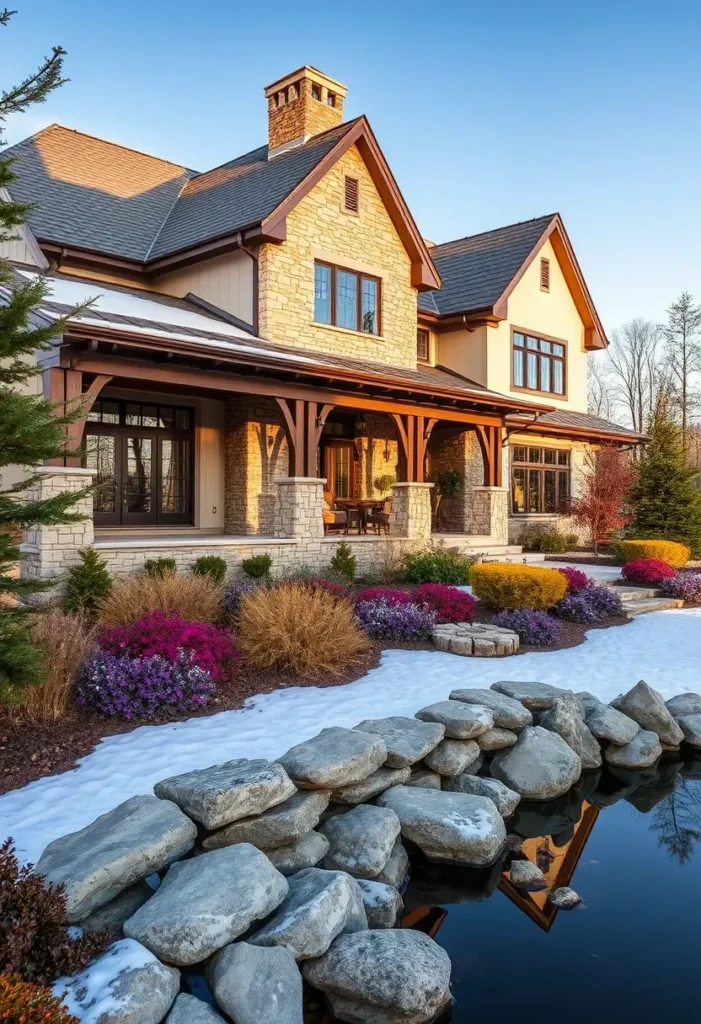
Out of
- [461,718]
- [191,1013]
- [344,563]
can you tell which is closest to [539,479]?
[344,563]

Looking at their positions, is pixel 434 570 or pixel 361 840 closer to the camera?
pixel 361 840

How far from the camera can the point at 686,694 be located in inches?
277

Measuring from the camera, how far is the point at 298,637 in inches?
299

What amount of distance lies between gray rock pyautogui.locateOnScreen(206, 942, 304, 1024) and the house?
745 centimetres

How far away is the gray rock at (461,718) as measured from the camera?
18.4 ft

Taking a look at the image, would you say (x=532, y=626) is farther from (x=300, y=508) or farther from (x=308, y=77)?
(x=308, y=77)

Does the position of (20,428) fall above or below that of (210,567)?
above

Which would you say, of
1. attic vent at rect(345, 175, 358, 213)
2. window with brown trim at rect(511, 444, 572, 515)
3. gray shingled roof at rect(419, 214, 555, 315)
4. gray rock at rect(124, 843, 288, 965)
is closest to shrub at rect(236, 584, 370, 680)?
gray rock at rect(124, 843, 288, 965)

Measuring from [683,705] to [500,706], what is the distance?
2043mm

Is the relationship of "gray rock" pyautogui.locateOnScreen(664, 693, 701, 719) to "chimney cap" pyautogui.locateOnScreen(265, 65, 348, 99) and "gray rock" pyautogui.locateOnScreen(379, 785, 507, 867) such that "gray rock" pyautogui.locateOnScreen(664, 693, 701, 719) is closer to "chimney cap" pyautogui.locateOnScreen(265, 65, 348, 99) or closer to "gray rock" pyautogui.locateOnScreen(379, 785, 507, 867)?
"gray rock" pyautogui.locateOnScreen(379, 785, 507, 867)

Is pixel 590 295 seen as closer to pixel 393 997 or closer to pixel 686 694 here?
pixel 686 694

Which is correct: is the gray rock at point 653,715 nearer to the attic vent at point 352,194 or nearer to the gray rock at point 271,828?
the gray rock at point 271,828

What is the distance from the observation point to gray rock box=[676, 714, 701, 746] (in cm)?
658

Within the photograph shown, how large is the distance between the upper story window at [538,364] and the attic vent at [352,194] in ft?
22.0
